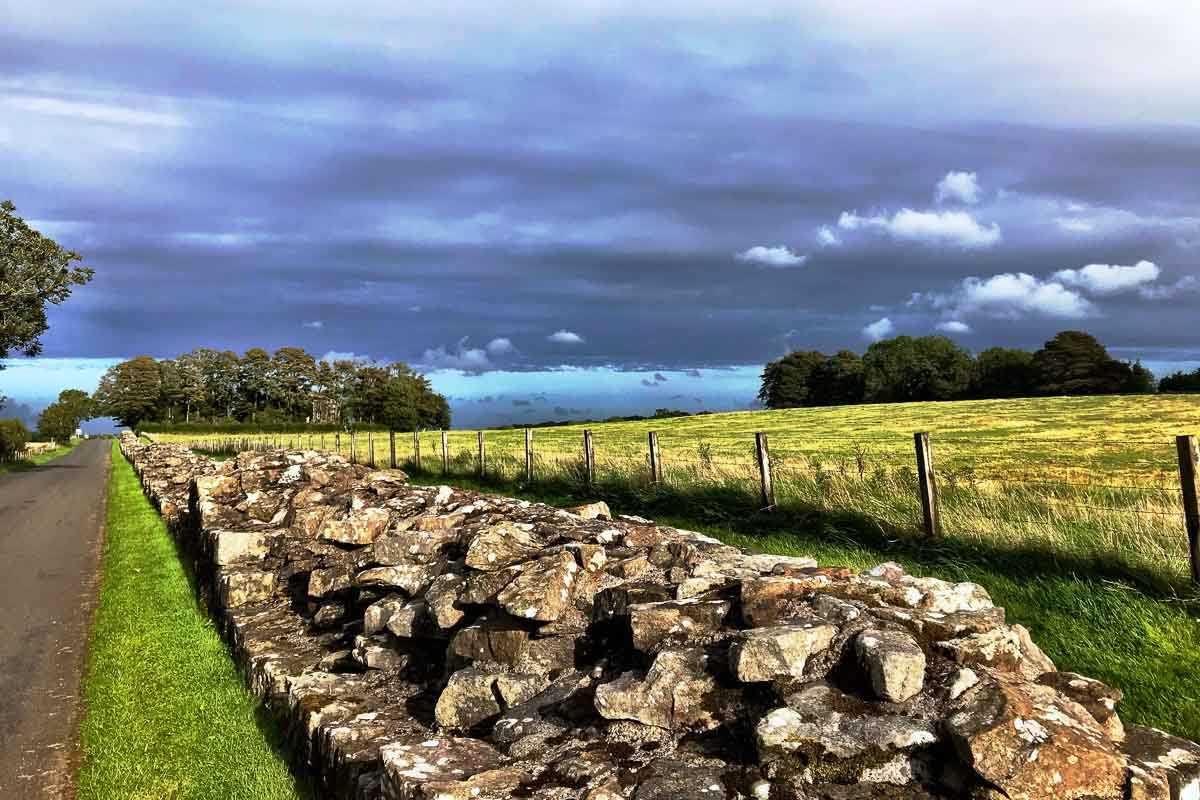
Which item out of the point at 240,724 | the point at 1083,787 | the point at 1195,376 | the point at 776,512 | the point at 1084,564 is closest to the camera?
the point at 1083,787

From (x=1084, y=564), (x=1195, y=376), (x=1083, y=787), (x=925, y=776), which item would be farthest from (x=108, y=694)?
(x=1195, y=376)

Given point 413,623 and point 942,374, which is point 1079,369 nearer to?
point 942,374

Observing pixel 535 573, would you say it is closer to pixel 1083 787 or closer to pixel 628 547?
pixel 628 547

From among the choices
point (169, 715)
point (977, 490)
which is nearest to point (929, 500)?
point (977, 490)

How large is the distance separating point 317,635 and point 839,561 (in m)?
6.59

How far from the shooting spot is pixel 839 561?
34.4 ft

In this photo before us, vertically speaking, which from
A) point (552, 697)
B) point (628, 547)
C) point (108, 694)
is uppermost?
point (628, 547)

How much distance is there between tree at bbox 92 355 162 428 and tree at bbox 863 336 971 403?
12461cm

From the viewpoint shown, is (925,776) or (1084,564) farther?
(1084,564)

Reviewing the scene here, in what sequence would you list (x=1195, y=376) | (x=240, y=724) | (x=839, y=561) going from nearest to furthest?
(x=240, y=724), (x=839, y=561), (x=1195, y=376)

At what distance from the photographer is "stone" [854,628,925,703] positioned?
3633 millimetres

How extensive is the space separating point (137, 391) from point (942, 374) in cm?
13712

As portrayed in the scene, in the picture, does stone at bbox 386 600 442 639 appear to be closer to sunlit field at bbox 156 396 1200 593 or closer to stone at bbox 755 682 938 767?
stone at bbox 755 682 938 767

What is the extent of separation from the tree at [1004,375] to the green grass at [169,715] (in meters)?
111
